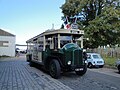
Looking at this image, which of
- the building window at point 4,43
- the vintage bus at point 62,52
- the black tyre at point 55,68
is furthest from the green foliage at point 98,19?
the building window at point 4,43

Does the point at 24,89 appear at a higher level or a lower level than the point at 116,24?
lower

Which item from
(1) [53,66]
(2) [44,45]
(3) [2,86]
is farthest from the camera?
(2) [44,45]

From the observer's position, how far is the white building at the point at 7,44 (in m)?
55.4

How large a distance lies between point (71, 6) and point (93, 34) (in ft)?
23.1

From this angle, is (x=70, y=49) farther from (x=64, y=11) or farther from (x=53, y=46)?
(x=64, y=11)

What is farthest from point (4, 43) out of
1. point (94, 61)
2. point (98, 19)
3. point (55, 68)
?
point (55, 68)

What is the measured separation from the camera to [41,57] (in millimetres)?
18109

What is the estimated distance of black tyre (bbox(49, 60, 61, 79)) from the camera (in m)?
14.5

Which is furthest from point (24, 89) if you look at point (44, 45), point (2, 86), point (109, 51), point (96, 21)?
point (109, 51)

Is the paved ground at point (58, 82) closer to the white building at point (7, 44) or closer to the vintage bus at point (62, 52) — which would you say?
the vintage bus at point (62, 52)

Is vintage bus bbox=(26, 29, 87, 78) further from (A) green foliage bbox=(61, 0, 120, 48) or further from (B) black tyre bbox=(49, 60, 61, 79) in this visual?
(A) green foliage bbox=(61, 0, 120, 48)

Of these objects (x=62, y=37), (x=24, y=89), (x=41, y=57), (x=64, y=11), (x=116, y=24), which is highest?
(x=64, y=11)

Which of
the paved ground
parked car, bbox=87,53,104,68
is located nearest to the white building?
parked car, bbox=87,53,104,68

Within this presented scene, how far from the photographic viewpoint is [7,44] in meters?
55.9
